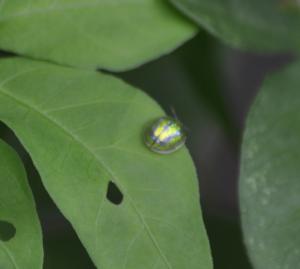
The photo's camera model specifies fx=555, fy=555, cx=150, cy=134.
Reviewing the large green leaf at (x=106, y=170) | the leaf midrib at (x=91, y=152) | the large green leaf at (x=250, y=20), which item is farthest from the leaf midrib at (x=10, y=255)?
the large green leaf at (x=250, y=20)

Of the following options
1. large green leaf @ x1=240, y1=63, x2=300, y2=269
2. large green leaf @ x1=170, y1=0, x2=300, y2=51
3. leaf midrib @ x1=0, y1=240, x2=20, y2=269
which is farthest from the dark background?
leaf midrib @ x1=0, y1=240, x2=20, y2=269

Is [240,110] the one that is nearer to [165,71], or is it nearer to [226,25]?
[165,71]


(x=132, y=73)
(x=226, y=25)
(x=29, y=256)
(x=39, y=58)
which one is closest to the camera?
(x=29, y=256)

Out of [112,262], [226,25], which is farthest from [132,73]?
[112,262]

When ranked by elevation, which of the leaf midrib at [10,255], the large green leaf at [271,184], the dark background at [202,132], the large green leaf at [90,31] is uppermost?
the large green leaf at [90,31]

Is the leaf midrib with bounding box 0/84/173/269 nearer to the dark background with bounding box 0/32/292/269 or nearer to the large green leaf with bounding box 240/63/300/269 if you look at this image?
the large green leaf with bounding box 240/63/300/269

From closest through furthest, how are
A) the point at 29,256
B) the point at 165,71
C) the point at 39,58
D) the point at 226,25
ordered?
the point at 29,256, the point at 39,58, the point at 226,25, the point at 165,71

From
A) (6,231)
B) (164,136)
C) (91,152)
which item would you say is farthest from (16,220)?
(164,136)

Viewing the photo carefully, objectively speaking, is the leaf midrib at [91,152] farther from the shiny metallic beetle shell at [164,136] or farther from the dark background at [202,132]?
the dark background at [202,132]
